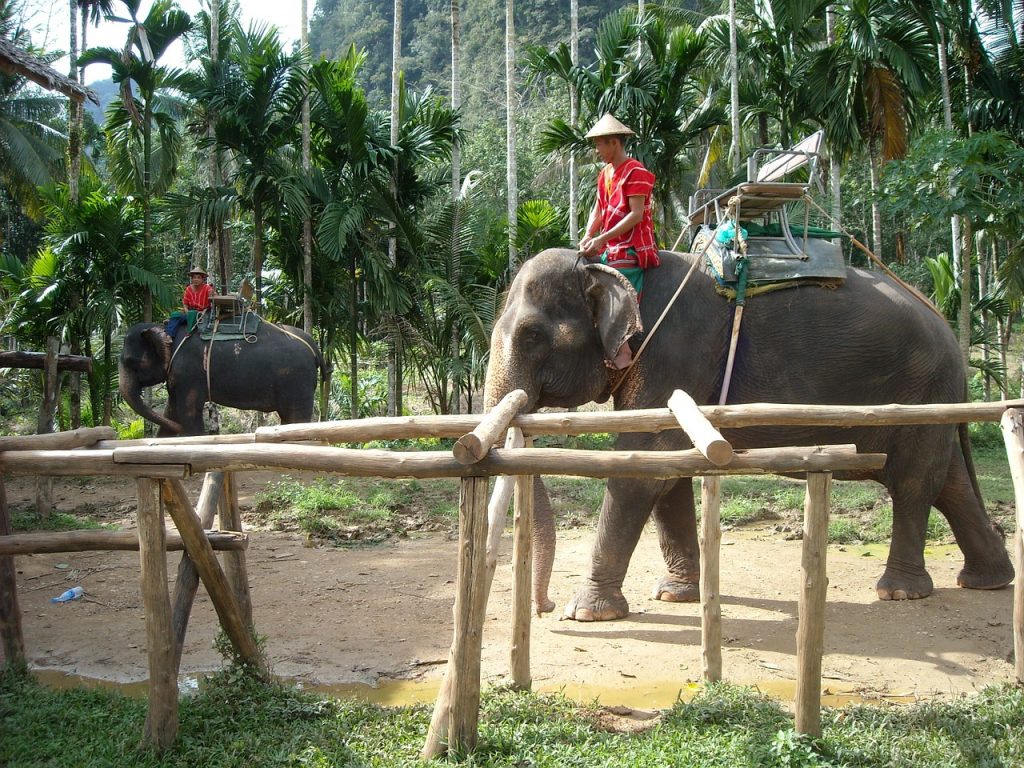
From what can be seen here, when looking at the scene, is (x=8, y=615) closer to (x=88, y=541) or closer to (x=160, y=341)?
(x=88, y=541)

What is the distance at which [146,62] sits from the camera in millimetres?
15055

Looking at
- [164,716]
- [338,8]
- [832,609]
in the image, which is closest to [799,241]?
[832,609]

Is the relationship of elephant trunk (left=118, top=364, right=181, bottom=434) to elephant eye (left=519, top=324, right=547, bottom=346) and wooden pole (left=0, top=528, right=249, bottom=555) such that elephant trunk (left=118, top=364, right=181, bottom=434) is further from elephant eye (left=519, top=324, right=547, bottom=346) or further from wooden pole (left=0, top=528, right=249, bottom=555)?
wooden pole (left=0, top=528, right=249, bottom=555)

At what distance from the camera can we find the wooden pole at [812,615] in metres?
3.97

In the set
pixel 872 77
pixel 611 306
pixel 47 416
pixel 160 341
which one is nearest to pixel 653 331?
pixel 611 306

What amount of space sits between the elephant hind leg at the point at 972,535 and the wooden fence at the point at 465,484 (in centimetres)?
245

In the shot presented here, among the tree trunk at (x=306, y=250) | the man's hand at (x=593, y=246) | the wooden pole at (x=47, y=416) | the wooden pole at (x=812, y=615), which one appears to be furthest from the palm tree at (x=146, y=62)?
the wooden pole at (x=812, y=615)

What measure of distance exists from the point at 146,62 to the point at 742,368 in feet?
40.4

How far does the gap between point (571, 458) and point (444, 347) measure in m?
12.4

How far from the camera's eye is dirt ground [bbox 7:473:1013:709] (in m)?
5.32

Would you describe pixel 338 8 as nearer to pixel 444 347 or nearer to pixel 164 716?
pixel 444 347

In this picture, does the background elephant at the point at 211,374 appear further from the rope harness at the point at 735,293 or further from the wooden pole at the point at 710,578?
the wooden pole at the point at 710,578

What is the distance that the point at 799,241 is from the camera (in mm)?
6941

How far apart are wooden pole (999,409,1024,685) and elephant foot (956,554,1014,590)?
2.44m
